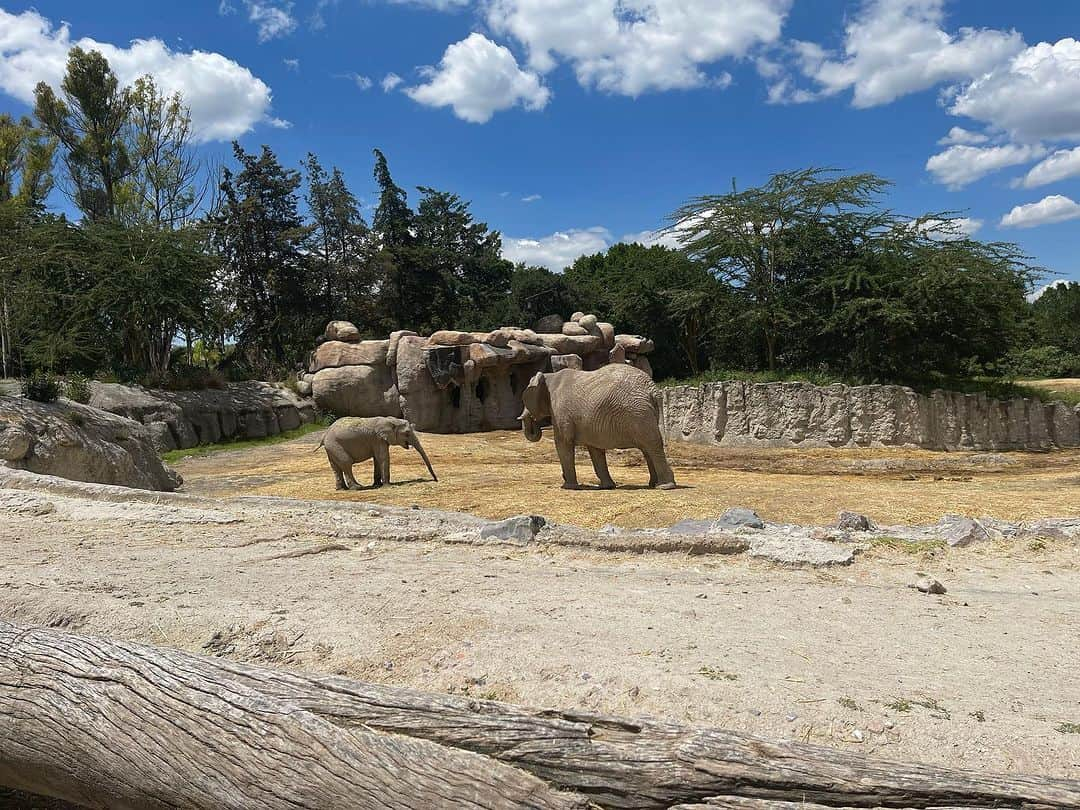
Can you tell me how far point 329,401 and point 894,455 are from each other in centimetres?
1615

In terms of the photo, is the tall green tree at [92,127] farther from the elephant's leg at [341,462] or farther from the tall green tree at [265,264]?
the elephant's leg at [341,462]

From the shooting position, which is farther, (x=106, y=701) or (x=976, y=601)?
(x=976, y=601)

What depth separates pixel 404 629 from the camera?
3.93 metres

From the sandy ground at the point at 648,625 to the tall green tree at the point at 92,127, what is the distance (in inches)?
1160

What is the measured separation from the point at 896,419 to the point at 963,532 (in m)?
12.3

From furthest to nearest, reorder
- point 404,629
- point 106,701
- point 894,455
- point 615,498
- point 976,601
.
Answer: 1. point 894,455
2. point 615,498
3. point 976,601
4. point 404,629
5. point 106,701

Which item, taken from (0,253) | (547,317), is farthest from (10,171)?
(547,317)

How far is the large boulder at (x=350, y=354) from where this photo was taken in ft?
79.1

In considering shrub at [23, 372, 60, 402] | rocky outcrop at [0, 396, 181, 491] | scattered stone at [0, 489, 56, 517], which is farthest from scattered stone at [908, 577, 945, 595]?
shrub at [23, 372, 60, 402]

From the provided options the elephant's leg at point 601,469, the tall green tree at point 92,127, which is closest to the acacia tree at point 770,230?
the elephant's leg at point 601,469

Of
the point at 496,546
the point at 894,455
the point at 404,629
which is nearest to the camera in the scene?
the point at 404,629

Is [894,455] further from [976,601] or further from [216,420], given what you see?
[216,420]

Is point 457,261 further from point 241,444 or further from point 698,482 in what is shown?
point 698,482

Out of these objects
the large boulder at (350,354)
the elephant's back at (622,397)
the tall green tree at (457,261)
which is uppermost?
the tall green tree at (457,261)
